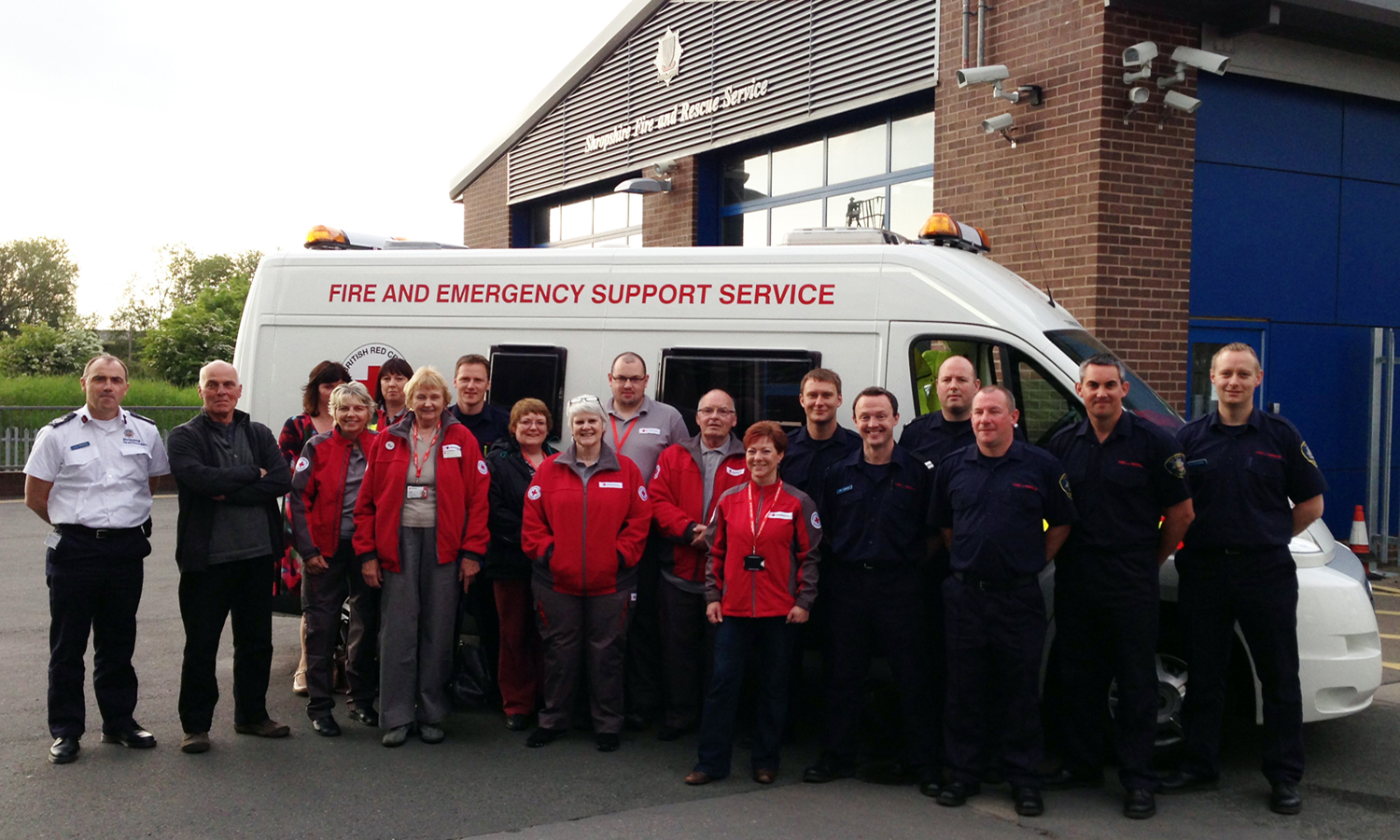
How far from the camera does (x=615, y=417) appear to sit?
6.00 meters

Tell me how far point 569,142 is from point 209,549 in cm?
1290

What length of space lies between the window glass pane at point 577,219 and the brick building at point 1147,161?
4.28 meters

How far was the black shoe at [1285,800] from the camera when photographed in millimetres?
4703

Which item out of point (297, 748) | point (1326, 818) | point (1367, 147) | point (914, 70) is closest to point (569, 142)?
point (914, 70)

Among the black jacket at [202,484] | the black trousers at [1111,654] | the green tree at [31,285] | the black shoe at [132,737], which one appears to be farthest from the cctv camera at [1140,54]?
the green tree at [31,285]

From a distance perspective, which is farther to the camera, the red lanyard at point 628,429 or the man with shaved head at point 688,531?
the red lanyard at point 628,429

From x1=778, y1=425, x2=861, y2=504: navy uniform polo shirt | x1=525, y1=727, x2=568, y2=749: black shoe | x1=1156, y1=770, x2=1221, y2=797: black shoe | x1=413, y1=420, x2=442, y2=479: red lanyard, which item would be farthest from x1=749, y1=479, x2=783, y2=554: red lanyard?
x1=1156, y1=770, x2=1221, y2=797: black shoe

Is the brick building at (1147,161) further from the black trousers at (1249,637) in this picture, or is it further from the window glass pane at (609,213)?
the black trousers at (1249,637)

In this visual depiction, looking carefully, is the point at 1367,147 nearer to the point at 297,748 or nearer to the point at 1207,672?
the point at 1207,672

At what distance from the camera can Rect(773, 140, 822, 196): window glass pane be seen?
13281mm

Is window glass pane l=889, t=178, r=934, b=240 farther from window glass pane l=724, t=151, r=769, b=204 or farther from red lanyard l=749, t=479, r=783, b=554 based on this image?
red lanyard l=749, t=479, r=783, b=554

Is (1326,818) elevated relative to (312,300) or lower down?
lower down

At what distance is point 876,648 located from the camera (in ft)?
16.9

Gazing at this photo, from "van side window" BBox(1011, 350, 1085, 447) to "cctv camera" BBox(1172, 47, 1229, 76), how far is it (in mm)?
5350
